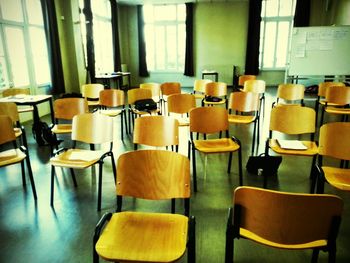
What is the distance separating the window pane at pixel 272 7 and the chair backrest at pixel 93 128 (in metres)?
9.00

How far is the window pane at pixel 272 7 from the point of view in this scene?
9648 mm

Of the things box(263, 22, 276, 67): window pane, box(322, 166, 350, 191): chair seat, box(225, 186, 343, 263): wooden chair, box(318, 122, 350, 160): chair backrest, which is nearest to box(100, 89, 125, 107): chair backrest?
box(318, 122, 350, 160): chair backrest

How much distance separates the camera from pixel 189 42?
10055 mm

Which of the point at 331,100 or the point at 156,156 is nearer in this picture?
the point at 156,156

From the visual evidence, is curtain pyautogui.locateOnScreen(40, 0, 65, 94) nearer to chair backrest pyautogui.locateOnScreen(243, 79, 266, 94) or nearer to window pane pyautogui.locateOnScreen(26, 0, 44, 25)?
window pane pyautogui.locateOnScreen(26, 0, 44, 25)

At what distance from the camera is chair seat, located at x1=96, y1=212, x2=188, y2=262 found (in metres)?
1.29

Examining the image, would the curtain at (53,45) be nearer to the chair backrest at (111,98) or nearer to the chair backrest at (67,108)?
the chair backrest at (111,98)

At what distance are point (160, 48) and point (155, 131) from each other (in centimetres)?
850

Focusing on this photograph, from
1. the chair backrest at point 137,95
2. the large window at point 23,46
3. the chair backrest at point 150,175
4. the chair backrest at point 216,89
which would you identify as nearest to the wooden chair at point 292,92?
the chair backrest at point 216,89

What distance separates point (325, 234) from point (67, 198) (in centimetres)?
226

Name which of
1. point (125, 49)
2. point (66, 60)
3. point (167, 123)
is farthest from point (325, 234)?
point (125, 49)

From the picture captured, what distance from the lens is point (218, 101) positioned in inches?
195

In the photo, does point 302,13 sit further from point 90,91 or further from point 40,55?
point 40,55

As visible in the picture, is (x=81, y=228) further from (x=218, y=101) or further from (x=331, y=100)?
(x=331, y=100)
